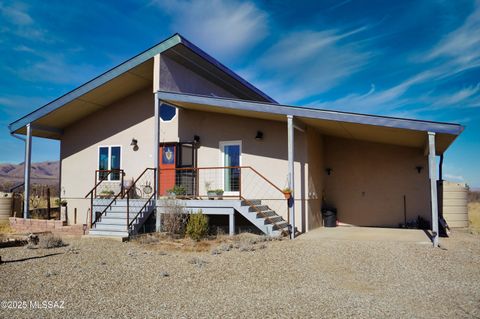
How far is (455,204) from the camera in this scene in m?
13.2

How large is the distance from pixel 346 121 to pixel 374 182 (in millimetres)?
4856

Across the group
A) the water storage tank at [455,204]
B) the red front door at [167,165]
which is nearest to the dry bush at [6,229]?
the red front door at [167,165]

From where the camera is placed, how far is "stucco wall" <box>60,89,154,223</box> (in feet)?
45.4

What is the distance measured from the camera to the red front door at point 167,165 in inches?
507

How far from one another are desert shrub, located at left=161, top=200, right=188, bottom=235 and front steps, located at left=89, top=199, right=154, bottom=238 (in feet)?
2.37

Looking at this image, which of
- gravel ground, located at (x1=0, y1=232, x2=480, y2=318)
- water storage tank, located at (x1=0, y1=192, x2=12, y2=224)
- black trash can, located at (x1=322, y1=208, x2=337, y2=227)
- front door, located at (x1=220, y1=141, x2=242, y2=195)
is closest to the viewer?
gravel ground, located at (x1=0, y1=232, x2=480, y2=318)

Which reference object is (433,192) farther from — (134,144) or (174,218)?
(134,144)

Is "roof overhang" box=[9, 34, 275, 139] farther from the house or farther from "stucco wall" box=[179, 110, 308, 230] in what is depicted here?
"stucco wall" box=[179, 110, 308, 230]

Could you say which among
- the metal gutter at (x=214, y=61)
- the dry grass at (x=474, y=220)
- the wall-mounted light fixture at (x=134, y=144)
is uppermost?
the metal gutter at (x=214, y=61)

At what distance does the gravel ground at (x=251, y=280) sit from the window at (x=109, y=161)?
4957 mm

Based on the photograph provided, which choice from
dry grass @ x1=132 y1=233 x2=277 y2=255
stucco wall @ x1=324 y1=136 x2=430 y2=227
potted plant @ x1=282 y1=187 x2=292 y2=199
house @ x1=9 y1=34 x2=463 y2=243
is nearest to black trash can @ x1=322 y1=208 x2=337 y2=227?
house @ x1=9 y1=34 x2=463 y2=243

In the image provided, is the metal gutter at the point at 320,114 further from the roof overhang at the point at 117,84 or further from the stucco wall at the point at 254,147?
the roof overhang at the point at 117,84

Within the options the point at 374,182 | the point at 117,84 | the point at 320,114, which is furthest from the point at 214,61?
the point at 374,182

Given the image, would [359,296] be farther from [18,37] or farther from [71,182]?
[18,37]
